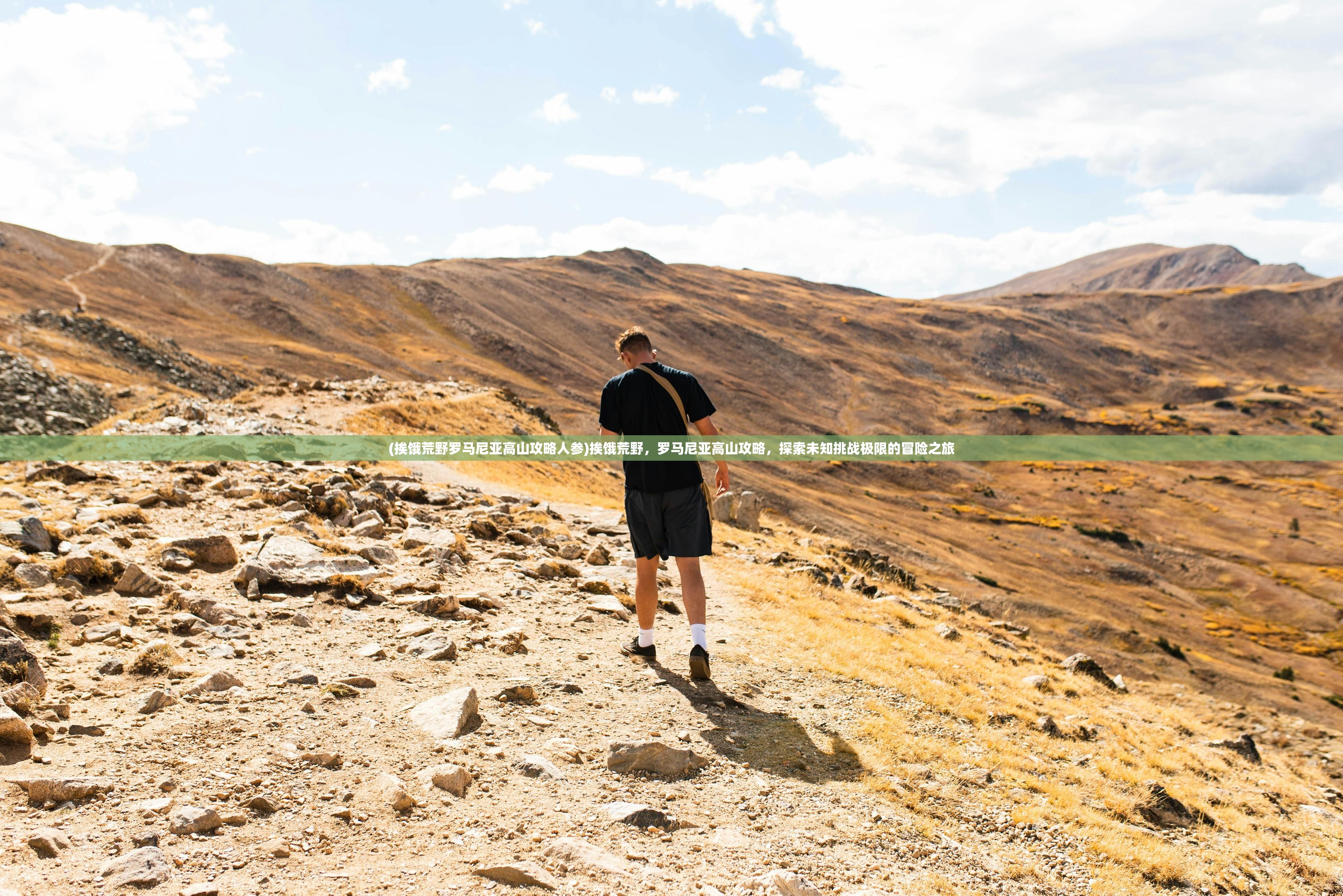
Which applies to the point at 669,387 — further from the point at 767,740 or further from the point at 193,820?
the point at 193,820

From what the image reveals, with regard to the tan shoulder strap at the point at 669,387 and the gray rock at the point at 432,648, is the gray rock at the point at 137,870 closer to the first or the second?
the gray rock at the point at 432,648

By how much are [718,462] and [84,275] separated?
7776 centimetres

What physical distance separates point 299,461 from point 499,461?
25.7ft

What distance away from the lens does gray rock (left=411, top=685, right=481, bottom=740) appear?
5.56m

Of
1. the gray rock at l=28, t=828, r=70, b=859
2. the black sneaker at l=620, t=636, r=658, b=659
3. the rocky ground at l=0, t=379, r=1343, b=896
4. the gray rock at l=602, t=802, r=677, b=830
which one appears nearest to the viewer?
the gray rock at l=28, t=828, r=70, b=859

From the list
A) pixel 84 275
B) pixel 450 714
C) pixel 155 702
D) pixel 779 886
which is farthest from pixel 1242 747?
pixel 84 275

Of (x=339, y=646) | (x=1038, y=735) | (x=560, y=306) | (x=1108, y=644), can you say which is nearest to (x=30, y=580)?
(x=339, y=646)

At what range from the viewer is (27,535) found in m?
7.37

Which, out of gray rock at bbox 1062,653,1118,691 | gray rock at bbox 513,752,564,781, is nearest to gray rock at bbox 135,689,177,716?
gray rock at bbox 513,752,564,781

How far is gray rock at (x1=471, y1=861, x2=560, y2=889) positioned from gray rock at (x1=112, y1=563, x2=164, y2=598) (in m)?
4.88

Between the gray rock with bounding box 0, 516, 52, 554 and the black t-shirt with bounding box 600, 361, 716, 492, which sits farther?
the gray rock with bounding box 0, 516, 52, 554

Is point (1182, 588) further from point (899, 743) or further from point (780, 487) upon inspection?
point (899, 743)

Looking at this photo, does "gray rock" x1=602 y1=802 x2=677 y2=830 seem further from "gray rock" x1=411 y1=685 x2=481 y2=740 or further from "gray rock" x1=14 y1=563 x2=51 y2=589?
"gray rock" x1=14 y1=563 x2=51 y2=589

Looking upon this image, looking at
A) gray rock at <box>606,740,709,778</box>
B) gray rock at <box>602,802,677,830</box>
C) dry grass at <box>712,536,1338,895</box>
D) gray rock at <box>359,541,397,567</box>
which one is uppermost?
gray rock at <box>359,541,397,567</box>
